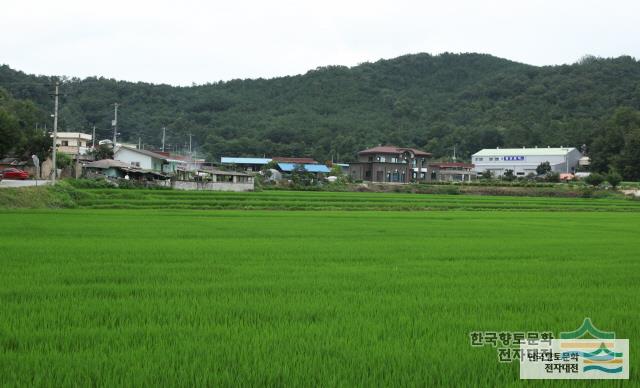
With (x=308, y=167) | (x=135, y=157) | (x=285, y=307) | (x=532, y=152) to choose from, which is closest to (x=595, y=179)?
(x=532, y=152)

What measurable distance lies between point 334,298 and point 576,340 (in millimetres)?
3139

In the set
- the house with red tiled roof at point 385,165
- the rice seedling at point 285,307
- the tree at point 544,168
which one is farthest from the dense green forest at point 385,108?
the rice seedling at point 285,307

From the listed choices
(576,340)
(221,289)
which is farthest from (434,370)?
(221,289)

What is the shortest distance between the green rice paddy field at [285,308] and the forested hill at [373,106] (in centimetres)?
8862

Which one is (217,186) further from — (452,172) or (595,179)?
(452,172)

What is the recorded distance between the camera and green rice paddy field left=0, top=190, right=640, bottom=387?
4.70 m

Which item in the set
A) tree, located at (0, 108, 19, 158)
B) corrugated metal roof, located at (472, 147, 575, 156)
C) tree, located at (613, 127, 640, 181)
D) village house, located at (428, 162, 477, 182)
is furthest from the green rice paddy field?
corrugated metal roof, located at (472, 147, 575, 156)

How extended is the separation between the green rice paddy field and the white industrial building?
3405 inches

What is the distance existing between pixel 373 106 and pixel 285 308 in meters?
134

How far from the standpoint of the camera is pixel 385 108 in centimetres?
13762

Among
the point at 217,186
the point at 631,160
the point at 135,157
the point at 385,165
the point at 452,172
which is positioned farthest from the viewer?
the point at 452,172

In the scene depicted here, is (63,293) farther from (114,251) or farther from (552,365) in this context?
(552,365)

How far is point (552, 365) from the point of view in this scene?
490 centimetres
